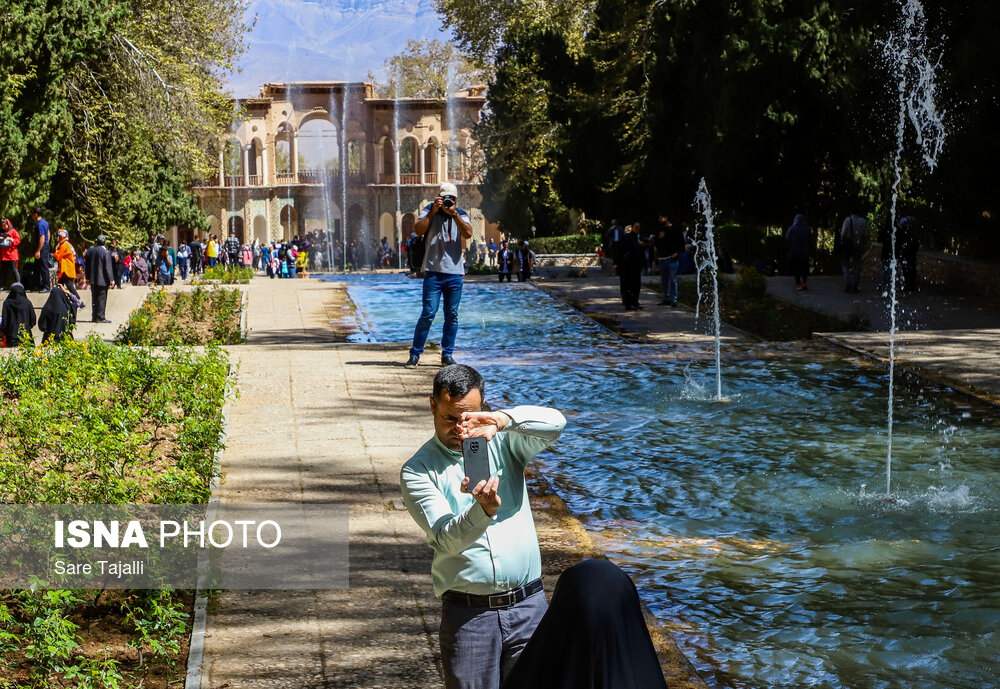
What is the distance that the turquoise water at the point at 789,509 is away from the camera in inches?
193

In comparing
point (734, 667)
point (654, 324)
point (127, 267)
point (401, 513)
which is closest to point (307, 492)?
point (401, 513)

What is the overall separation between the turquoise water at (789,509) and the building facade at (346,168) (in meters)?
55.1

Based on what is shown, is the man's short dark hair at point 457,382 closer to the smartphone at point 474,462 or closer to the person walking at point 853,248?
the smartphone at point 474,462

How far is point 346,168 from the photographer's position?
6625 cm

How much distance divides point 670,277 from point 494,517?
16028 mm

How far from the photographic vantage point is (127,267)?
105 feet

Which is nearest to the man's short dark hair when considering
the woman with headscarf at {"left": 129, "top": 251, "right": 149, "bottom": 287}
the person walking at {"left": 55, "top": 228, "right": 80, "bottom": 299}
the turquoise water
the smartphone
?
the smartphone

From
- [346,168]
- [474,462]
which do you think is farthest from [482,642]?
[346,168]

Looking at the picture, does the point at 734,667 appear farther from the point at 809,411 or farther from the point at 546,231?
the point at 546,231

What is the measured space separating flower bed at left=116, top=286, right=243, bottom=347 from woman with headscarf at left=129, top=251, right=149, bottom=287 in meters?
10.0

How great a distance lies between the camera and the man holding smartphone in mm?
3254

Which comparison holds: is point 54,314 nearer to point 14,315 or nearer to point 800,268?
point 14,315

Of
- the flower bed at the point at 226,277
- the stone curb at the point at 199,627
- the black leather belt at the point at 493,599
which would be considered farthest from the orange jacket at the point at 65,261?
the black leather belt at the point at 493,599

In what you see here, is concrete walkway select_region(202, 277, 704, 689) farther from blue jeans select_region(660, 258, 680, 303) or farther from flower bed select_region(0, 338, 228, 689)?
blue jeans select_region(660, 258, 680, 303)
